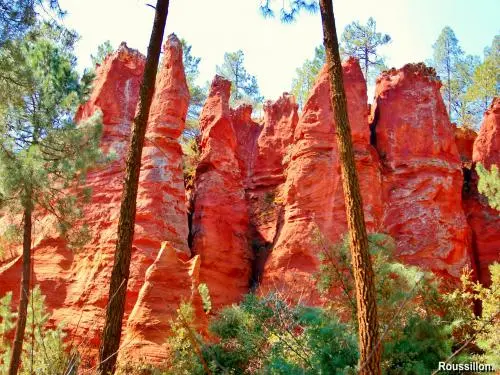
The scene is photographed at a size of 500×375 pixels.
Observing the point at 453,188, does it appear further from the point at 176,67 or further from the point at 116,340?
the point at 116,340

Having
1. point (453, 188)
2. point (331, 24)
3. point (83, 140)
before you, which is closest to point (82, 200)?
point (83, 140)

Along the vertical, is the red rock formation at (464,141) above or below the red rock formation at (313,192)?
above

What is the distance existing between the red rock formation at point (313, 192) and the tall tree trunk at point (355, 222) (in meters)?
10.3

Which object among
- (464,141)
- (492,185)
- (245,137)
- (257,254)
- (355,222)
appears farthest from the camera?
(464,141)

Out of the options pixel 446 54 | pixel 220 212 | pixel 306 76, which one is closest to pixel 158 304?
pixel 220 212

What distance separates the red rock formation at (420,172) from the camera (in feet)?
65.5

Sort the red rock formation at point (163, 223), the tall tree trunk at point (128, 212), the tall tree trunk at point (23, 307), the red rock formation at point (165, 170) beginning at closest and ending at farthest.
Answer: the tall tree trunk at point (128, 212), the tall tree trunk at point (23, 307), the red rock formation at point (163, 223), the red rock formation at point (165, 170)

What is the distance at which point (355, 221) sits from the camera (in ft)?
25.0

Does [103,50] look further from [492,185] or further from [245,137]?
[492,185]

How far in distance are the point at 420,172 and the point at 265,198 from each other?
7052mm

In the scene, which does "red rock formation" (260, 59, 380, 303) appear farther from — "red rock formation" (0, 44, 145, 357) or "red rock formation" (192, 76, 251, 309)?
"red rock formation" (0, 44, 145, 357)

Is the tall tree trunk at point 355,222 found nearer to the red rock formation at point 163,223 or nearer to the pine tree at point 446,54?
the red rock formation at point 163,223

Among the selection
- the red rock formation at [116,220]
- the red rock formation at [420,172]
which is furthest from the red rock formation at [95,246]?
the red rock formation at [420,172]

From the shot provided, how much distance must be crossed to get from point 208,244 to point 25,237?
786 centimetres
